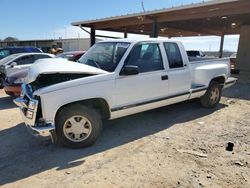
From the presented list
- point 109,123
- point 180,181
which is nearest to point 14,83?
point 109,123

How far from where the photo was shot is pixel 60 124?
13.4 ft

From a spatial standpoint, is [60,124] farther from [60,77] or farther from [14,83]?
[14,83]

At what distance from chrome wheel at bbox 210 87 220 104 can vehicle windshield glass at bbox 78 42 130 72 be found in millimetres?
3237

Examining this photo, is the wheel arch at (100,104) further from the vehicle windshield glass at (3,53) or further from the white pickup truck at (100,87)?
the vehicle windshield glass at (3,53)

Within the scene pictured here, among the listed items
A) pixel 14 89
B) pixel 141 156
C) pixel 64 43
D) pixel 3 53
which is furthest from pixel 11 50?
pixel 64 43

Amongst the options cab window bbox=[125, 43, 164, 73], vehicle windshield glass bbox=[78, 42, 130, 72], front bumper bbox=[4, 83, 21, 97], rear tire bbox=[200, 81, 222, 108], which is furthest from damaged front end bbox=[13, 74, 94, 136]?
rear tire bbox=[200, 81, 222, 108]

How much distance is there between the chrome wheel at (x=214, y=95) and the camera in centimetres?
688

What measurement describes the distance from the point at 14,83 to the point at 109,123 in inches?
148

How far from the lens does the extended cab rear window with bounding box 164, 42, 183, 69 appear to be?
550 centimetres

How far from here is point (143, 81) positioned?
Answer: 4.88 metres

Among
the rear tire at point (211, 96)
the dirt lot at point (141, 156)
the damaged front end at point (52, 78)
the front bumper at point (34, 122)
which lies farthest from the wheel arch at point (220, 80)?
the front bumper at point (34, 122)

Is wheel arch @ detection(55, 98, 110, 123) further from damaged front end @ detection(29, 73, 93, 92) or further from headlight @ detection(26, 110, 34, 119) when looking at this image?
headlight @ detection(26, 110, 34, 119)

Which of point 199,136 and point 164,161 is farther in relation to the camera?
point 199,136

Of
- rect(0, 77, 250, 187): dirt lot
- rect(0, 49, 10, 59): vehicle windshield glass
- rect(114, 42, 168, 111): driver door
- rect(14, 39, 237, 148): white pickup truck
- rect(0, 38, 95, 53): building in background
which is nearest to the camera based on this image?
rect(0, 77, 250, 187): dirt lot
